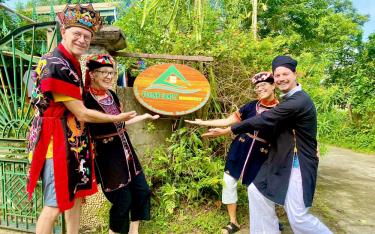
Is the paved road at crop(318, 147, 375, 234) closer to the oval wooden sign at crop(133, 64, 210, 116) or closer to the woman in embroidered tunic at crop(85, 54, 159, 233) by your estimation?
the oval wooden sign at crop(133, 64, 210, 116)

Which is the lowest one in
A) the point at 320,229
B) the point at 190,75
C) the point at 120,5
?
the point at 320,229

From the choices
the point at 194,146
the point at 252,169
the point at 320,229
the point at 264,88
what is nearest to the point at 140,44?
the point at 194,146

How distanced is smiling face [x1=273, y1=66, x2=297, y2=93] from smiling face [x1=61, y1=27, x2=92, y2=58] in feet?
4.81

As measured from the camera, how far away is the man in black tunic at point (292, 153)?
255 centimetres

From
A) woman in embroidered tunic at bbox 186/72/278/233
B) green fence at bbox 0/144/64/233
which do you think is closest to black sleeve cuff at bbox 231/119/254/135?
woman in embroidered tunic at bbox 186/72/278/233

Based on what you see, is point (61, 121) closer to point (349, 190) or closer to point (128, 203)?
point (128, 203)

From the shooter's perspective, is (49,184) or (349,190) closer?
(49,184)

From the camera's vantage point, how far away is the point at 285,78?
2619 millimetres

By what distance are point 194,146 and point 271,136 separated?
126cm

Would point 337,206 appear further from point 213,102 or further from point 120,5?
point 120,5

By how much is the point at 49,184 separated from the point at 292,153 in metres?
1.81

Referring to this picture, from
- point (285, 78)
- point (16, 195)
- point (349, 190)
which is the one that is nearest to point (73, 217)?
point (16, 195)

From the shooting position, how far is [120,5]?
5.62 meters

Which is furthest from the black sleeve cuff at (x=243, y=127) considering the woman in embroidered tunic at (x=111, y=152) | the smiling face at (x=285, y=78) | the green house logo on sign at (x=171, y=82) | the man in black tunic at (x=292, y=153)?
the green house logo on sign at (x=171, y=82)
